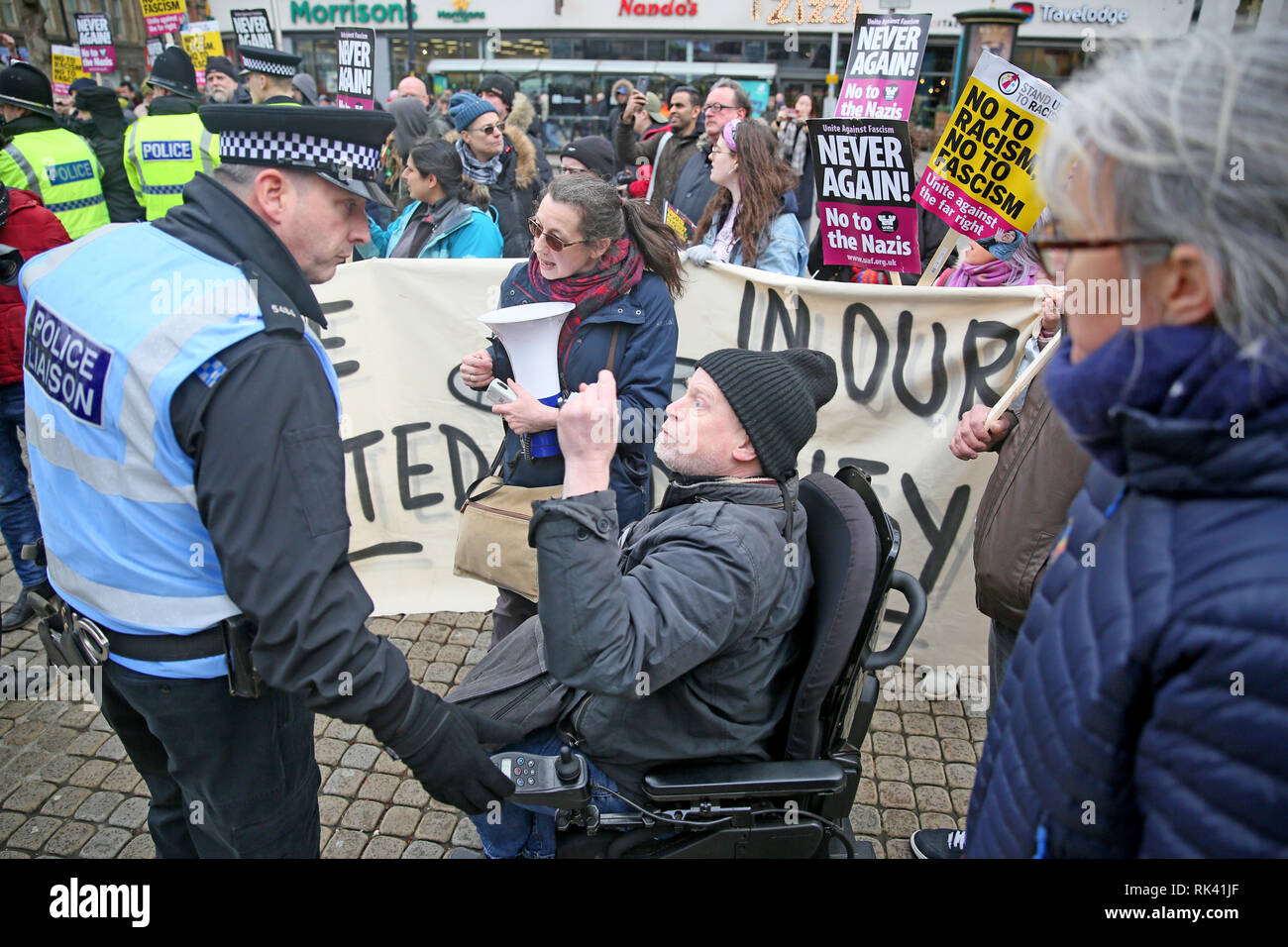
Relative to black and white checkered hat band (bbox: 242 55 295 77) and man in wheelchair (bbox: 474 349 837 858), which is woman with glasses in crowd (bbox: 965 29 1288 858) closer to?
man in wheelchair (bbox: 474 349 837 858)

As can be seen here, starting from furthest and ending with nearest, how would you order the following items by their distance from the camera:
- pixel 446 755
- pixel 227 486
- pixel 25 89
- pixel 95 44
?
pixel 95 44 < pixel 25 89 < pixel 446 755 < pixel 227 486

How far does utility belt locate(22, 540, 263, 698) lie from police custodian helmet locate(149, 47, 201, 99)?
20.8ft

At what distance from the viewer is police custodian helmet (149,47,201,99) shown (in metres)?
6.68

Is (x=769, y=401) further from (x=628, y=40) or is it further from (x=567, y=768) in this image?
(x=628, y=40)

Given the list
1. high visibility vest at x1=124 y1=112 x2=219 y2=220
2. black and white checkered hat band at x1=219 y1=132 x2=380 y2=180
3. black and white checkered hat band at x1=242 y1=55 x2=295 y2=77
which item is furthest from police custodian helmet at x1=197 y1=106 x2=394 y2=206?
black and white checkered hat band at x1=242 y1=55 x2=295 y2=77

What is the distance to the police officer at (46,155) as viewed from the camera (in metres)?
5.48

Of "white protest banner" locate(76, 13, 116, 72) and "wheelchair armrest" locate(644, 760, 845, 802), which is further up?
"white protest banner" locate(76, 13, 116, 72)

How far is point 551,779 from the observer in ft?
6.24

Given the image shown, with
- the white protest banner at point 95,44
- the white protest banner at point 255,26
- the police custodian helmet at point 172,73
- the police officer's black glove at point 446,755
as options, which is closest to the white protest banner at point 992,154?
the police officer's black glove at point 446,755

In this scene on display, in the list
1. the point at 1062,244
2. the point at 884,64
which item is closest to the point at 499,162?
the point at 884,64

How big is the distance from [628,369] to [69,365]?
1691mm

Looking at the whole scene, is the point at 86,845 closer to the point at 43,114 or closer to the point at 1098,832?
the point at 1098,832
